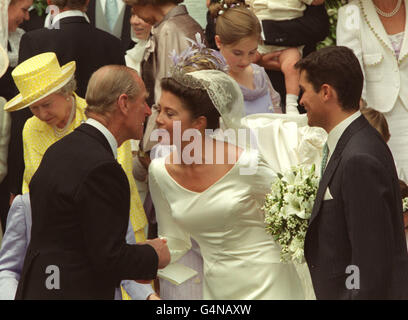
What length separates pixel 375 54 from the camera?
655 cm

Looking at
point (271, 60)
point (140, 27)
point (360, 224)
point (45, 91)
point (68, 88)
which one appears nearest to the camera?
point (360, 224)

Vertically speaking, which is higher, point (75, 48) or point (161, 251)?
point (75, 48)

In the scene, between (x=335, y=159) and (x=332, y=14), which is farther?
(x=332, y=14)

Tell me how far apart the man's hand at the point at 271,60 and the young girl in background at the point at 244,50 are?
1.03 ft

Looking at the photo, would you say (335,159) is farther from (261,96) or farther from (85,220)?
(261,96)

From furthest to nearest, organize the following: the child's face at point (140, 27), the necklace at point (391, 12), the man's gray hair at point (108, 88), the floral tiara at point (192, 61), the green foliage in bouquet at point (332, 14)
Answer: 1. the green foliage in bouquet at point (332, 14)
2. the child's face at point (140, 27)
3. the necklace at point (391, 12)
4. the floral tiara at point (192, 61)
5. the man's gray hair at point (108, 88)

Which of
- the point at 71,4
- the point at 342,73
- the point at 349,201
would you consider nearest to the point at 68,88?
the point at 71,4

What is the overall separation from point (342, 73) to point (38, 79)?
7.46 feet

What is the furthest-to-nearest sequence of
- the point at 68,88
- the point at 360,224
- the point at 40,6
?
1. the point at 40,6
2. the point at 68,88
3. the point at 360,224

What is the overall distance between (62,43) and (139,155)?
0.96m

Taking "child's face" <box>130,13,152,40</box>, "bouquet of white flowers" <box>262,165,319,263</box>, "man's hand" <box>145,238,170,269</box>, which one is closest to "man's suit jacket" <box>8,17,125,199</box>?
"child's face" <box>130,13,152,40</box>

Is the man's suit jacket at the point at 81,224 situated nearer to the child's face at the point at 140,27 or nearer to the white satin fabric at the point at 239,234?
the white satin fabric at the point at 239,234

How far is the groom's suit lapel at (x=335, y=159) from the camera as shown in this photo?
A: 12.9 feet

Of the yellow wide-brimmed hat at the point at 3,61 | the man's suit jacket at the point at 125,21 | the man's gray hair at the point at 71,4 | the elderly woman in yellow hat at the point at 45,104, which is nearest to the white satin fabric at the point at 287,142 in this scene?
the elderly woman in yellow hat at the point at 45,104
